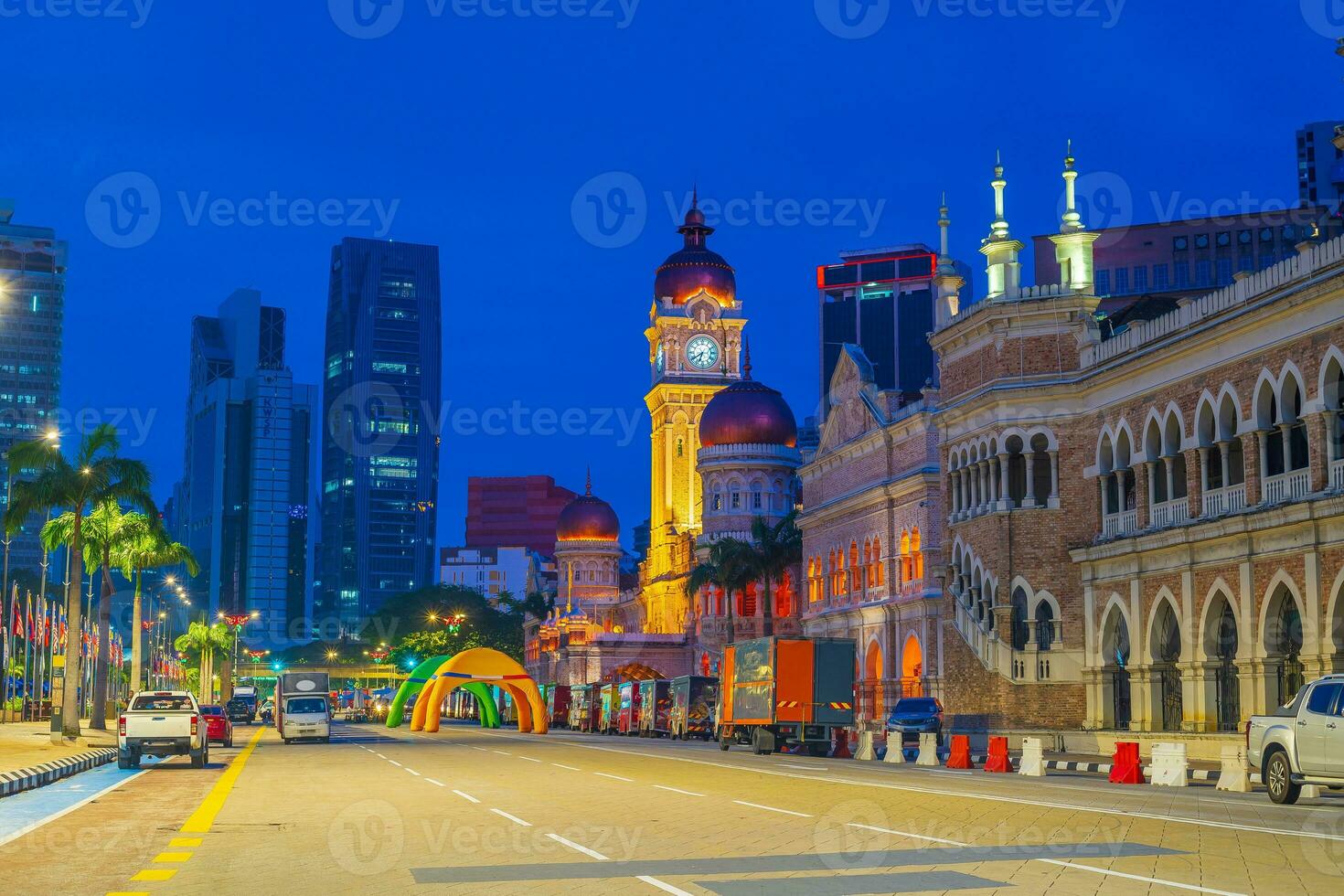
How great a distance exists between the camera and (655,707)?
7250 cm

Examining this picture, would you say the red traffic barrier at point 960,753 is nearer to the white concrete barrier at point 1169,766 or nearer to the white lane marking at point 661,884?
the white concrete barrier at point 1169,766

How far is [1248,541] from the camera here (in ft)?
133

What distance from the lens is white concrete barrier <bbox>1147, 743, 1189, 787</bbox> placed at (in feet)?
104

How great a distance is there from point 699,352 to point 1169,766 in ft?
335

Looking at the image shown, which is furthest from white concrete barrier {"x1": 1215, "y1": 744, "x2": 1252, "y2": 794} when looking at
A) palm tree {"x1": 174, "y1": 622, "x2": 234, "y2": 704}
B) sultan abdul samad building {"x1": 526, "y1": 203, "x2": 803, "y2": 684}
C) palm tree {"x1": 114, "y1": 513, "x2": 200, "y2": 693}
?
palm tree {"x1": 174, "y1": 622, "x2": 234, "y2": 704}

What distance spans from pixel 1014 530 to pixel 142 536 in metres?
37.8

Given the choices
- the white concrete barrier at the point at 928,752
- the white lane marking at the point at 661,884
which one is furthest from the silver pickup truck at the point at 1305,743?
the white concrete barrier at the point at 928,752

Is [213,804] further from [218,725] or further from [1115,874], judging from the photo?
[218,725]

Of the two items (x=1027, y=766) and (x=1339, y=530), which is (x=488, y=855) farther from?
(x=1339, y=530)

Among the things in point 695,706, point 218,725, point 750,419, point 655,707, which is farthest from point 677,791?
point 750,419

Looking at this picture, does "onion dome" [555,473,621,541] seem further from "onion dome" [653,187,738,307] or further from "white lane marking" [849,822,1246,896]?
"white lane marking" [849,822,1246,896]

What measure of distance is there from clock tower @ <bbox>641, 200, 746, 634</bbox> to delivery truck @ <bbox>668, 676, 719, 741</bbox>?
5782 centimetres

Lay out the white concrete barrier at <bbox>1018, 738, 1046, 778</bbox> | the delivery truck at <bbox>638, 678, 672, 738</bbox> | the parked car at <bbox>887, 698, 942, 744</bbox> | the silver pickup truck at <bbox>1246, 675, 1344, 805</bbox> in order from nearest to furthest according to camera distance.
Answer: the silver pickup truck at <bbox>1246, 675, 1344, 805</bbox> → the white concrete barrier at <bbox>1018, 738, 1046, 778</bbox> → the parked car at <bbox>887, 698, 942, 744</bbox> → the delivery truck at <bbox>638, 678, 672, 738</bbox>

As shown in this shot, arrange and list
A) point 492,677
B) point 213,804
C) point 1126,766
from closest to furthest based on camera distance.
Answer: point 213,804
point 1126,766
point 492,677
